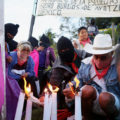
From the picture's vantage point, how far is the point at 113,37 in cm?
296

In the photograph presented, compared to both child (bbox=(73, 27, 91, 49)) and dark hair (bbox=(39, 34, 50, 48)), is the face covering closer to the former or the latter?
child (bbox=(73, 27, 91, 49))

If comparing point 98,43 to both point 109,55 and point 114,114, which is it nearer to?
point 109,55

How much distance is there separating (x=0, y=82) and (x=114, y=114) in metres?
1.41

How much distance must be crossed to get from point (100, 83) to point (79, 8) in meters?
1.03

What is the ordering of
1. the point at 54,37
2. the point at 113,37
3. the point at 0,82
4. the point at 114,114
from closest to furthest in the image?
the point at 0,82 < the point at 114,114 < the point at 113,37 < the point at 54,37

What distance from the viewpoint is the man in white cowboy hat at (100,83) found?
8.23 feet

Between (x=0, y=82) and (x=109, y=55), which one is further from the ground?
(x=109, y=55)

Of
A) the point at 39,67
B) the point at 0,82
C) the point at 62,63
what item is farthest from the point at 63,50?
the point at 0,82

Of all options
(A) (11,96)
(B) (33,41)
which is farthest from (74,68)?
(A) (11,96)

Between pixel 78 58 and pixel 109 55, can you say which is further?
pixel 78 58

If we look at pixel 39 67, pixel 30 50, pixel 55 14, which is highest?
pixel 55 14

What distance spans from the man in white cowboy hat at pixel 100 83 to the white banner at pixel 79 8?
13.0 inches

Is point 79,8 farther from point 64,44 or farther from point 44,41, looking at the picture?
point 44,41

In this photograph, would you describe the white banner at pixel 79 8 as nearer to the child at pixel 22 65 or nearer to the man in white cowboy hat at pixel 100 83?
the man in white cowboy hat at pixel 100 83
